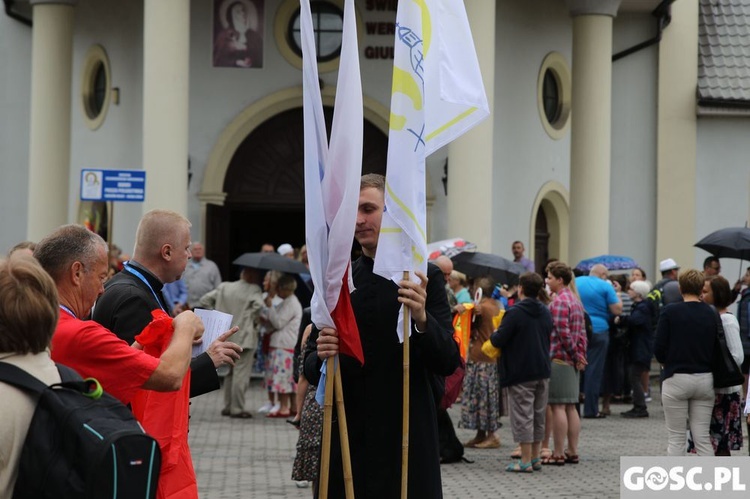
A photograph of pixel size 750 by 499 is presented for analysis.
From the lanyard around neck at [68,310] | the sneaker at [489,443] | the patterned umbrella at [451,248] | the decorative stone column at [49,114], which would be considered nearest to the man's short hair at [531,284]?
the sneaker at [489,443]

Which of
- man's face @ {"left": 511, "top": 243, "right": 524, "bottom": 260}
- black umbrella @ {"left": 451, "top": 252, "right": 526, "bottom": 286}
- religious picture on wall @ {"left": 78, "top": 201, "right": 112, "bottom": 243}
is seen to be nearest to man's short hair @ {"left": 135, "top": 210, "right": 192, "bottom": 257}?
black umbrella @ {"left": 451, "top": 252, "right": 526, "bottom": 286}

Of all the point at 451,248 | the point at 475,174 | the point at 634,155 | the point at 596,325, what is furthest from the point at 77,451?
the point at 634,155

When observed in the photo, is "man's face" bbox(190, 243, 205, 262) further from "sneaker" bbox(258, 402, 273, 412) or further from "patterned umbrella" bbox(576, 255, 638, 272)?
"patterned umbrella" bbox(576, 255, 638, 272)

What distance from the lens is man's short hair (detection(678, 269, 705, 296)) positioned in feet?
34.9

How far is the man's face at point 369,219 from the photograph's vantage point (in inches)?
209


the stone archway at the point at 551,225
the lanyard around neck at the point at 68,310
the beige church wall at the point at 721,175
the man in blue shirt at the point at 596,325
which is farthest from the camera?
the beige church wall at the point at 721,175

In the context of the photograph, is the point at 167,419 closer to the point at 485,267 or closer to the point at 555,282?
the point at 555,282

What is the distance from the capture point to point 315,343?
17.8ft

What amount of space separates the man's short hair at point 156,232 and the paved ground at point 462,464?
5.44 m

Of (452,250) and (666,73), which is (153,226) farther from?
(666,73)

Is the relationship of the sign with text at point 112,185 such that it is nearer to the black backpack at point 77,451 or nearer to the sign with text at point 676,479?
the sign with text at point 676,479

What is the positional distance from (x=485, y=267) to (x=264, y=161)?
8060 mm

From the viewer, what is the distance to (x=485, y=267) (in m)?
16.3

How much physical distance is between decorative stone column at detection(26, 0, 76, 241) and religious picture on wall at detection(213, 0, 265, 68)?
2.44 m
